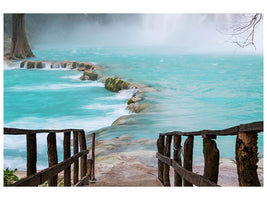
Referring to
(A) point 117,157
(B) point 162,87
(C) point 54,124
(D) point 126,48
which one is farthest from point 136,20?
(A) point 117,157

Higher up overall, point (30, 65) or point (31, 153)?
point (30, 65)

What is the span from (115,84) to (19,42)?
2.56 m

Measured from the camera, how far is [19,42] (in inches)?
304

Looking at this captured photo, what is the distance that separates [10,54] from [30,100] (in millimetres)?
1660

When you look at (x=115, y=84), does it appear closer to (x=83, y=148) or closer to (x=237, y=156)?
(x=83, y=148)

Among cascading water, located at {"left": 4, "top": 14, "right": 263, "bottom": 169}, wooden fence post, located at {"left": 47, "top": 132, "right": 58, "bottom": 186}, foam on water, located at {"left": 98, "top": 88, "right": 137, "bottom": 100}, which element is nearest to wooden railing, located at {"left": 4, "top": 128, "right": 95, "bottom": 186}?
wooden fence post, located at {"left": 47, "top": 132, "right": 58, "bottom": 186}

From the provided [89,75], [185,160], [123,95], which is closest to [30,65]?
[89,75]

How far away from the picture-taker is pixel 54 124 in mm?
6605

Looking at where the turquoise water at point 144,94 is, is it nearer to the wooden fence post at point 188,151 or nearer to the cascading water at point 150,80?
the cascading water at point 150,80

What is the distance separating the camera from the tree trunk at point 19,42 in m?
7.61

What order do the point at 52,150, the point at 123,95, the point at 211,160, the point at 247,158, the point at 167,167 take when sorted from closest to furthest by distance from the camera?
the point at 247,158 < the point at 211,160 < the point at 52,150 < the point at 167,167 < the point at 123,95

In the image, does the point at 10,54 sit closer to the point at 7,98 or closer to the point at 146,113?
the point at 7,98

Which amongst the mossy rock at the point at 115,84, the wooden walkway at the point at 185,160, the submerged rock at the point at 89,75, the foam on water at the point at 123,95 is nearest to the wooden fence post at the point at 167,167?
the wooden walkway at the point at 185,160
